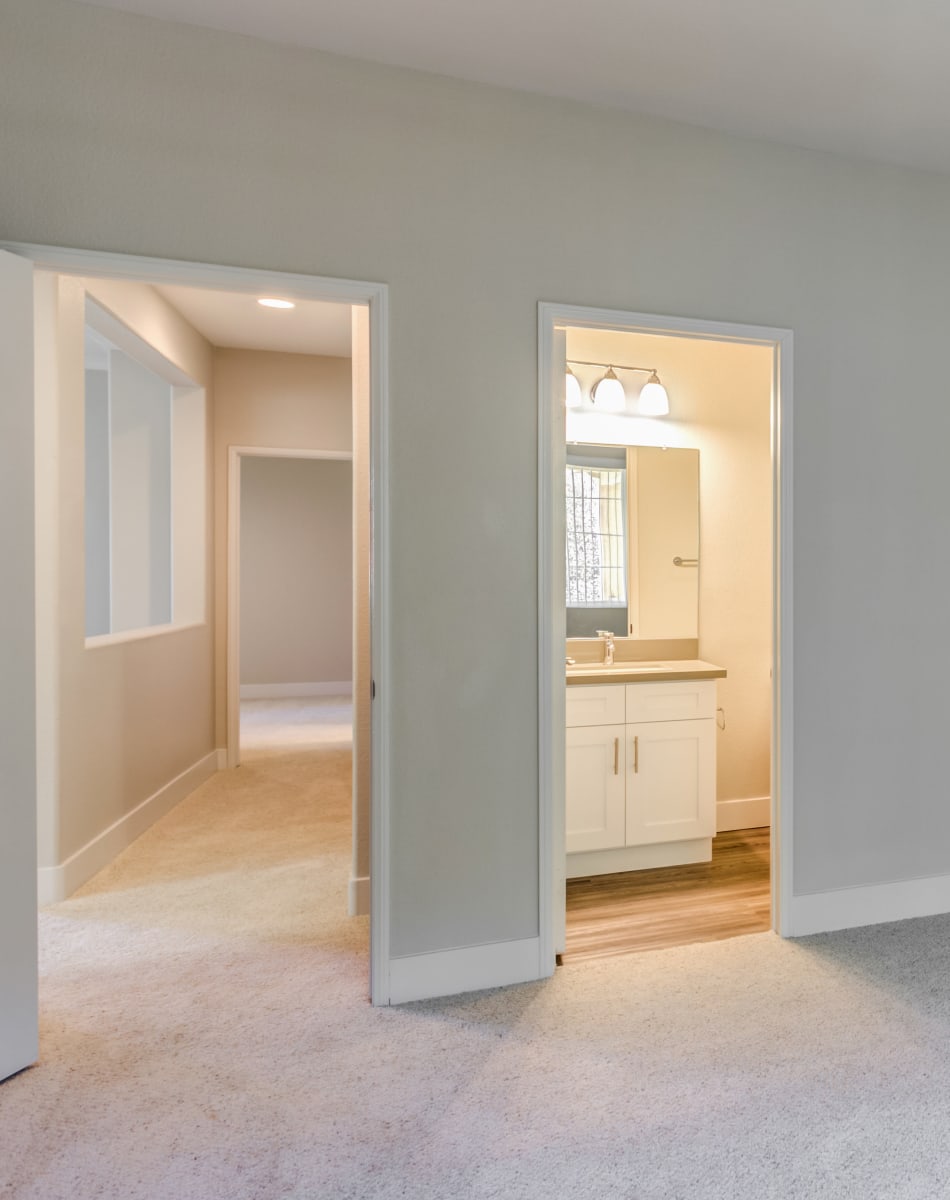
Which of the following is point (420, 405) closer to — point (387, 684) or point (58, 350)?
point (387, 684)

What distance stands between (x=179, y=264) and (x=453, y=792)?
5.49 feet

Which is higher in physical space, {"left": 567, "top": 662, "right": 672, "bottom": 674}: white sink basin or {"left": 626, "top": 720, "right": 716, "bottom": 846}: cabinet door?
{"left": 567, "top": 662, "right": 672, "bottom": 674}: white sink basin

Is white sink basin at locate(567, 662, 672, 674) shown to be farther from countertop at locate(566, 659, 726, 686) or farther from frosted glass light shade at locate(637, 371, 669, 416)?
frosted glass light shade at locate(637, 371, 669, 416)

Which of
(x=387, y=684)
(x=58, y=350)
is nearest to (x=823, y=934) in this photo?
(x=387, y=684)

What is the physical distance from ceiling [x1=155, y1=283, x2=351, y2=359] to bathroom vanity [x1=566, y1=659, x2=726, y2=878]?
2.52 metres

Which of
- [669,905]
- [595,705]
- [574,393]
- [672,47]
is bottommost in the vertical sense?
[669,905]

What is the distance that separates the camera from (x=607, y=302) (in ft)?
8.11

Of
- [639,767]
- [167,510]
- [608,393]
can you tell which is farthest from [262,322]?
[639,767]

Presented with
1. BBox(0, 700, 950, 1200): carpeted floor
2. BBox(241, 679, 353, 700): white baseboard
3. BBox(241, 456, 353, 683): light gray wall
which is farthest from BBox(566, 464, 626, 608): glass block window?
BBox(241, 679, 353, 700): white baseboard

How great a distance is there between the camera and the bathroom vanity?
10.5ft

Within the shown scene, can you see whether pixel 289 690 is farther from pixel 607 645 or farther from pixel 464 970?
pixel 464 970

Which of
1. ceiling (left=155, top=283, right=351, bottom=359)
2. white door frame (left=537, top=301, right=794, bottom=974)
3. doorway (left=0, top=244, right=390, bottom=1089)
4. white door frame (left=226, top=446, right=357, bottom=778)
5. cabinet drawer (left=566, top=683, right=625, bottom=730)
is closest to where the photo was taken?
doorway (left=0, top=244, right=390, bottom=1089)

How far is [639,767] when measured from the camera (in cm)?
329

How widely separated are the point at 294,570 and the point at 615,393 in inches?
230
